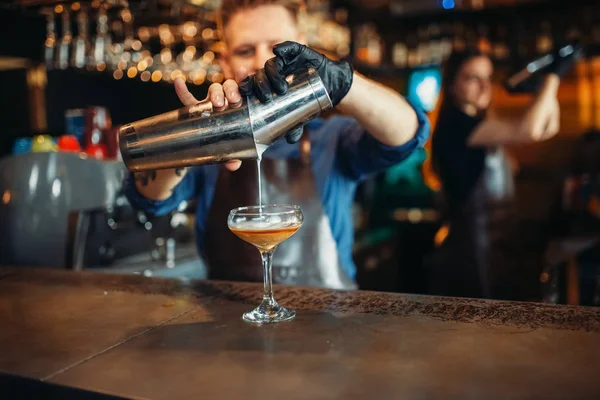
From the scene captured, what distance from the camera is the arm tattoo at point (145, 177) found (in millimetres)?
1561

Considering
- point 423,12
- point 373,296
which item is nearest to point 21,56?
point 423,12

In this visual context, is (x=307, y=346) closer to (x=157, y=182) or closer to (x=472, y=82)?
(x=157, y=182)

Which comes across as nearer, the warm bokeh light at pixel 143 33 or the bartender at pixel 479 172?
the bartender at pixel 479 172

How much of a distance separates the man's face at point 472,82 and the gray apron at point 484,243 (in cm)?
28

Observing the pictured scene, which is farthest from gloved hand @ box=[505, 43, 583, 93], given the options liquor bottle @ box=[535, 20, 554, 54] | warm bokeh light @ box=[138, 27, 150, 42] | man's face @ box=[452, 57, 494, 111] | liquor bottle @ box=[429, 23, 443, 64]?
liquor bottle @ box=[429, 23, 443, 64]

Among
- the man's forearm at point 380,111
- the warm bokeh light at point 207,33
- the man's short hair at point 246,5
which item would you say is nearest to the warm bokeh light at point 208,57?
the warm bokeh light at point 207,33

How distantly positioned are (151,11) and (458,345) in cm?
279

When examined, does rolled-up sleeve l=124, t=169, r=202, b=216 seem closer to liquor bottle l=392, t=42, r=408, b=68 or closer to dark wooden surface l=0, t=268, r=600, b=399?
dark wooden surface l=0, t=268, r=600, b=399

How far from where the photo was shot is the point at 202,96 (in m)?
1.43

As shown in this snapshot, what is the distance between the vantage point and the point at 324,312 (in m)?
1.03

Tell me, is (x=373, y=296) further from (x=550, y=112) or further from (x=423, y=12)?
(x=423, y=12)

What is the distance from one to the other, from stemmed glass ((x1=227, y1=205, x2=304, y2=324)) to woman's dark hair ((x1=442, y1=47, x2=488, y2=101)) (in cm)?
190

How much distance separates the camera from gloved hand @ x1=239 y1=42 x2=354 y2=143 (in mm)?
971

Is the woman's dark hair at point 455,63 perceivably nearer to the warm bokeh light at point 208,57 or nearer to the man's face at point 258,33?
the man's face at point 258,33
